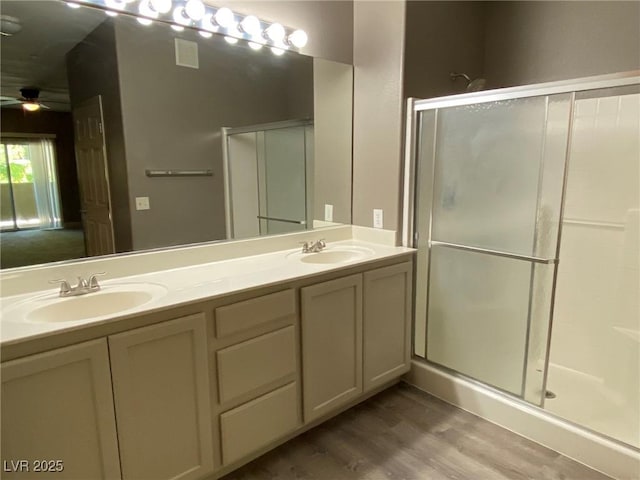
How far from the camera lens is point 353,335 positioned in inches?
81.1

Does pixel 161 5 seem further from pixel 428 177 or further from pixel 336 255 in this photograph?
pixel 428 177

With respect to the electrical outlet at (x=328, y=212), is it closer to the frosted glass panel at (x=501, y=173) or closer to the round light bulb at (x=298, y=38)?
the frosted glass panel at (x=501, y=173)

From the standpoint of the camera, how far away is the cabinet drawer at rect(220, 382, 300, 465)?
1.62 meters

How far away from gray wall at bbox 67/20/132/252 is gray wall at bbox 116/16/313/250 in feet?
0.10

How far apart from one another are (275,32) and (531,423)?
2.40m

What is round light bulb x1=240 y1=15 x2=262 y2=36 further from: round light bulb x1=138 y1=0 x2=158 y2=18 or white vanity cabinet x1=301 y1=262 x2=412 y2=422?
white vanity cabinet x1=301 y1=262 x2=412 y2=422

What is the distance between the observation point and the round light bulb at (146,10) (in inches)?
68.9

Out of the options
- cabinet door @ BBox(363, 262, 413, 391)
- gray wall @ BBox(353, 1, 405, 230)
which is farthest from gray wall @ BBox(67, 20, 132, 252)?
gray wall @ BBox(353, 1, 405, 230)

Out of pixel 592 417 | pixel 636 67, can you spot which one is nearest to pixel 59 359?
pixel 592 417

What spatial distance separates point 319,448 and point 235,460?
18.0 inches

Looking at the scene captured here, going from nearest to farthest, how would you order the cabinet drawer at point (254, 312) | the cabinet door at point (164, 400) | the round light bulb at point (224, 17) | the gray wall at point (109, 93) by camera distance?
1. the cabinet door at point (164, 400)
2. the cabinet drawer at point (254, 312)
3. the gray wall at point (109, 93)
4. the round light bulb at point (224, 17)

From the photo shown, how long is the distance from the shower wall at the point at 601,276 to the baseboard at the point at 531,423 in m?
0.11

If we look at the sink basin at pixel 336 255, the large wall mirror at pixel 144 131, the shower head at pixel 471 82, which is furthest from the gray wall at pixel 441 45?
the sink basin at pixel 336 255

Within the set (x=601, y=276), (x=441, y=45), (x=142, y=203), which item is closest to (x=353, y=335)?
(x=142, y=203)
